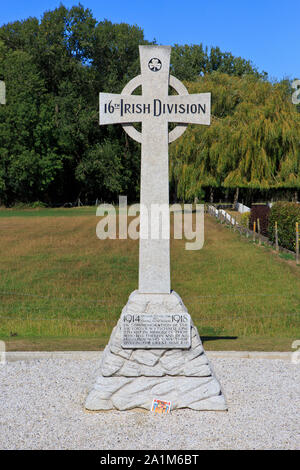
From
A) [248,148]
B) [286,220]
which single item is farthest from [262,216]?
[248,148]

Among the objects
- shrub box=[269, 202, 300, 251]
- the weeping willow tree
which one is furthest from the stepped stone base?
the weeping willow tree

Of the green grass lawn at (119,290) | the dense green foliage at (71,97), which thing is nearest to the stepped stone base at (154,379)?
the green grass lawn at (119,290)

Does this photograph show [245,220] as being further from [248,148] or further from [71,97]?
[71,97]

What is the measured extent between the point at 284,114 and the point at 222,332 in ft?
74.0

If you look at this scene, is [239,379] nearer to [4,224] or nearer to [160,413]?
[160,413]

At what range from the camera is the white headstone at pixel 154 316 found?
21.3 ft

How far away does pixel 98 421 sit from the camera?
239 inches

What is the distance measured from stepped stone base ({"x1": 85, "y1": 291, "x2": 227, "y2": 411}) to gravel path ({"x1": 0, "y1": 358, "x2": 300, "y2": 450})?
5.3 inches

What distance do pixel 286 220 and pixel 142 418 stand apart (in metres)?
15.8

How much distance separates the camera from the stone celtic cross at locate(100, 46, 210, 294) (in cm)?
689

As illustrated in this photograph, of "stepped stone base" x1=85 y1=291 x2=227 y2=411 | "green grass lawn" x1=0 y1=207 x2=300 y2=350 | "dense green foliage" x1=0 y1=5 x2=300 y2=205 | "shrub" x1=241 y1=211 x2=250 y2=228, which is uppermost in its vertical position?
"dense green foliage" x1=0 y1=5 x2=300 y2=205

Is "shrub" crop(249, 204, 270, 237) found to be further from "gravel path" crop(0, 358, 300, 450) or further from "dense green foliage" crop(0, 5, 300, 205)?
"gravel path" crop(0, 358, 300, 450)

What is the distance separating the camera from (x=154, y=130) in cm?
695

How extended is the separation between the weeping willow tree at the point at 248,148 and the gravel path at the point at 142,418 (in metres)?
23.3
